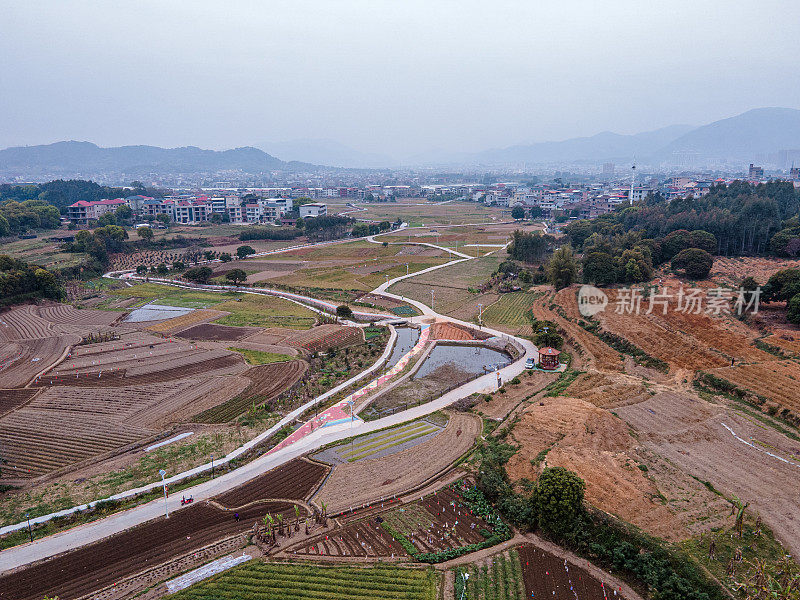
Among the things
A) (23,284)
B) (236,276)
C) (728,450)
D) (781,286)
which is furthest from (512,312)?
(23,284)

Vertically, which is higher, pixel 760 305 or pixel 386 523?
pixel 760 305

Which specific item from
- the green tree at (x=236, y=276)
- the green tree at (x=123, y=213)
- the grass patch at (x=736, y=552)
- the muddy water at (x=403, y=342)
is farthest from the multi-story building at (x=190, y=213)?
the grass patch at (x=736, y=552)

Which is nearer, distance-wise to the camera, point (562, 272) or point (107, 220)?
point (562, 272)

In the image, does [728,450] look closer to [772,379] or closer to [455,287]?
[772,379]

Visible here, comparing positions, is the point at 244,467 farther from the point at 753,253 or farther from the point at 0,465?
the point at 753,253

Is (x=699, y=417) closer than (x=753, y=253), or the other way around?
(x=699, y=417)

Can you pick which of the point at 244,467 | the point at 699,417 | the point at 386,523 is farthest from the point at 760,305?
the point at 244,467

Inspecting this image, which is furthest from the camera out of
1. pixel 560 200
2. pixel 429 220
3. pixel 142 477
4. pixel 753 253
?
A: pixel 560 200
